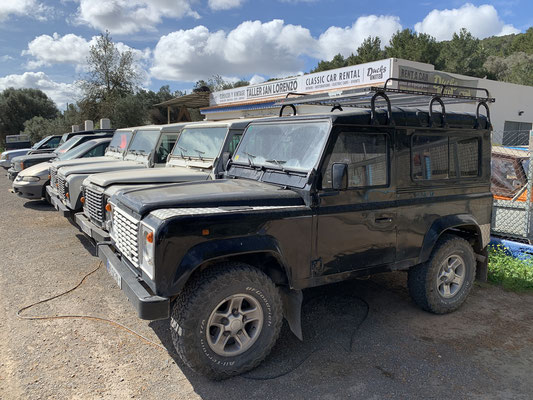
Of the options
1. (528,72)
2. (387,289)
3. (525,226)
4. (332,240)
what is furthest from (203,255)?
(528,72)

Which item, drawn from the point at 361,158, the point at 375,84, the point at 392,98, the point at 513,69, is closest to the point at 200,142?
the point at 392,98

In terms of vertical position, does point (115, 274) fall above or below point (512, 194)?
below

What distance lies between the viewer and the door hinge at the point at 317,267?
11.6 ft

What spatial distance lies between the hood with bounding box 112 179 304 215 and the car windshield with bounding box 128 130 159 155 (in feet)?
14.4

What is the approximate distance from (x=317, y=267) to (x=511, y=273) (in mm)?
3608

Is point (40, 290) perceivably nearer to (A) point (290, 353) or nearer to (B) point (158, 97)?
(A) point (290, 353)

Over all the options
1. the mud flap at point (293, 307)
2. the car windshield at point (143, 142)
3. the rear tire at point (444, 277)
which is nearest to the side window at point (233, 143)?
the car windshield at point (143, 142)

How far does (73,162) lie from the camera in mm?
8477

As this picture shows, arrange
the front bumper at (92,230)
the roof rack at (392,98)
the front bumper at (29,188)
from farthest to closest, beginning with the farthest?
the front bumper at (29,188) → the front bumper at (92,230) → the roof rack at (392,98)

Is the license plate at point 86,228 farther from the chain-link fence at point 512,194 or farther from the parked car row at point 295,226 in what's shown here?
the chain-link fence at point 512,194

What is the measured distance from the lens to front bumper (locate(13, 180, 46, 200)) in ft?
31.9

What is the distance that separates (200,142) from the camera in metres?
6.68

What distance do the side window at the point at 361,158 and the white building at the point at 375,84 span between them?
9.73 m

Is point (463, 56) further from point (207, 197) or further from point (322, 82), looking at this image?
point (207, 197)
